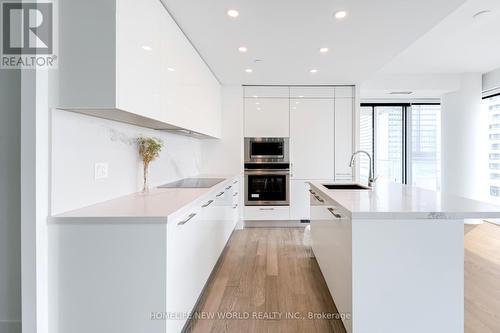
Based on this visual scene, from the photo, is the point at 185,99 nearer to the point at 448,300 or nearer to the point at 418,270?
the point at 418,270

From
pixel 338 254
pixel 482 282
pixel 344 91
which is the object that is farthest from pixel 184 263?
pixel 344 91

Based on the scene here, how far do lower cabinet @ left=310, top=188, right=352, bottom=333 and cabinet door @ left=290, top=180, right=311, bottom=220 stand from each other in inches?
83.1

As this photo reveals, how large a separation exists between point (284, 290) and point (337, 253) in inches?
32.6

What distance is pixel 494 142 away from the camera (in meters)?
4.91

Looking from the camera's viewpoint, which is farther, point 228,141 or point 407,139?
point 407,139

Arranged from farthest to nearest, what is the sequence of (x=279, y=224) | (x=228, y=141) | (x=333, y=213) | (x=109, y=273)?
(x=279, y=224), (x=228, y=141), (x=333, y=213), (x=109, y=273)

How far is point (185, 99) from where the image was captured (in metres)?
2.63

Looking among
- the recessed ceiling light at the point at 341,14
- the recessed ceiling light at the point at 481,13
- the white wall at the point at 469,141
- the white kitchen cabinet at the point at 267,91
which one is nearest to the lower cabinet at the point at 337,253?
the recessed ceiling light at the point at 341,14

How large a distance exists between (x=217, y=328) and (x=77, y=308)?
0.93 m

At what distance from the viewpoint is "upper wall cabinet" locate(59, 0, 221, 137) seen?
1473 mm

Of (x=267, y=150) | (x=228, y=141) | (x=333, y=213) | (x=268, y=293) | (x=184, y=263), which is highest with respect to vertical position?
(x=228, y=141)

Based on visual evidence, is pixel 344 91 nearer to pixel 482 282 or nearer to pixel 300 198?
pixel 300 198

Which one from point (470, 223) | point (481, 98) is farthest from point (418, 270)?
point (481, 98)

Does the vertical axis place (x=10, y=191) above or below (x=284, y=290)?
above
